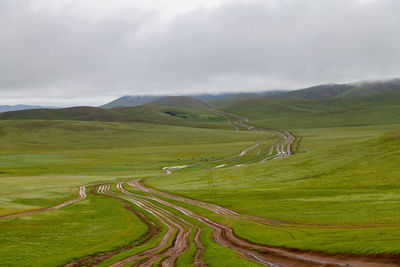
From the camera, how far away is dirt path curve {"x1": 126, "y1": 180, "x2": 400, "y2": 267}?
21.3 metres

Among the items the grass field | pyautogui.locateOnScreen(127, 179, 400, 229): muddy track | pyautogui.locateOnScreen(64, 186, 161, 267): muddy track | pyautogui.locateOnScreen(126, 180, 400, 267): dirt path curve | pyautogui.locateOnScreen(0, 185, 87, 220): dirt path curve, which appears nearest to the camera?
pyautogui.locateOnScreen(126, 180, 400, 267): dirt path curve

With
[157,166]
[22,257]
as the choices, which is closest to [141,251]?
[22,257]

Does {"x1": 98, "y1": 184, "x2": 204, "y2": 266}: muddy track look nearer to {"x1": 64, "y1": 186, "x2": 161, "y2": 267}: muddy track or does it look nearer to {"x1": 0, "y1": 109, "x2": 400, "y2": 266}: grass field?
{"x1": 0, "y1": 109, "x2": 400, "y2": 266}: grass field

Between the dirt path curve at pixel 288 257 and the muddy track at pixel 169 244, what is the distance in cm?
369

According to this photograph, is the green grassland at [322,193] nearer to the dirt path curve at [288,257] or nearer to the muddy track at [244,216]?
the dirt path curve at [288,257]

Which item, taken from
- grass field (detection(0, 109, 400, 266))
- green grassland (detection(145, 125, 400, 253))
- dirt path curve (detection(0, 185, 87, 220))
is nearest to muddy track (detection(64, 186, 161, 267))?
grass field (detection(0, 109, 400, 266))

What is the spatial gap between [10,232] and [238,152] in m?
136

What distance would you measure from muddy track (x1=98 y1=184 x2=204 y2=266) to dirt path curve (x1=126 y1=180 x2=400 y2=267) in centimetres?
369

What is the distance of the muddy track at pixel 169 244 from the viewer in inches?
1134

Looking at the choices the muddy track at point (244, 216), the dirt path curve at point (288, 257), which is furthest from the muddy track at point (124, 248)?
the muddy track at point (244, 216)

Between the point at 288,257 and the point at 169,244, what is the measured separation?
46.6 feet

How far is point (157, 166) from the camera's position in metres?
136

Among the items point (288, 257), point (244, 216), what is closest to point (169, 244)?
point (288, 257)

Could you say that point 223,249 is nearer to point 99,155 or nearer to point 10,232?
point 10,232
